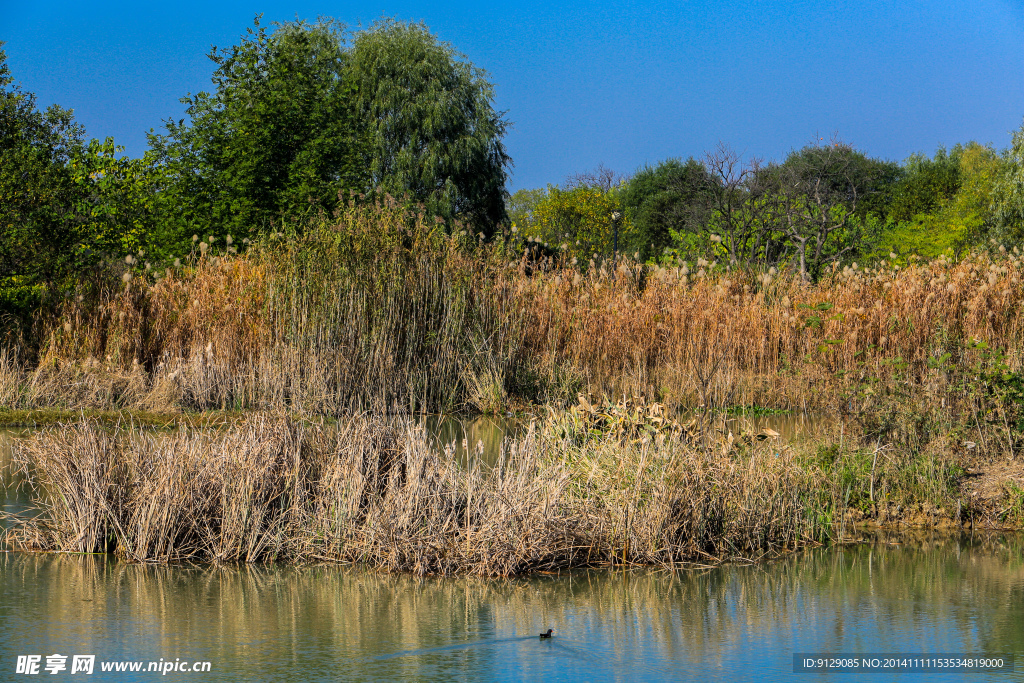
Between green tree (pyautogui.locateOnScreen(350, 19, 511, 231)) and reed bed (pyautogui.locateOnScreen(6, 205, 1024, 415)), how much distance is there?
1763 centimetres

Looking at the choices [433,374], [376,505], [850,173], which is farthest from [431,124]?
[376,505]

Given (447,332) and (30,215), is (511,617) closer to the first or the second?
(447,332)

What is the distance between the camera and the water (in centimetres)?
417

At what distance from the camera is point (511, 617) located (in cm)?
482

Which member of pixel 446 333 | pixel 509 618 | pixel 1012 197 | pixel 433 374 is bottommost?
pixel 509 618

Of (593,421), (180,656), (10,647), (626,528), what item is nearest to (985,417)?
(593,421)

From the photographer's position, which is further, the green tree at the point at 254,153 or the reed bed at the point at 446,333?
the green tree at the point at 254,153

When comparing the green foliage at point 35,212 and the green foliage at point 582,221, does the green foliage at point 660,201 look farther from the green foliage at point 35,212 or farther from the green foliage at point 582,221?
the green foliage at point 35,212

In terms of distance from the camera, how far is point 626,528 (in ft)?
19.2

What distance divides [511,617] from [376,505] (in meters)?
1.26

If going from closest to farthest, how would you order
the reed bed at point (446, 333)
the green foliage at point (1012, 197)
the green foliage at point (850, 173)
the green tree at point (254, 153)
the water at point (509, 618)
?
the water at point (509, 618) < the reed bed at point (446, 333) < the green tree at point (254, 153) < the green foliage at point (1012, 197) < the green foliage at point (850, 173)

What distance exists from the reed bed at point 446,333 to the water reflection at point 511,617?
599 cm

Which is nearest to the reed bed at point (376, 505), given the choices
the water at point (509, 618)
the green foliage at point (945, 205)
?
the water at point (509, 618)

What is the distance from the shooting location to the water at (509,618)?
4.17m
